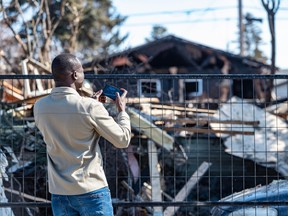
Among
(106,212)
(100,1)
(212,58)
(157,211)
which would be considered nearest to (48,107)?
(106,212)

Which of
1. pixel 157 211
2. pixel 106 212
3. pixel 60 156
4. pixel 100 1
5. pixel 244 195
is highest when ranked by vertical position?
pixel 100 1

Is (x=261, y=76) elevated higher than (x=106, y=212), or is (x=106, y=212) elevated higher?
(x=261, y=76)

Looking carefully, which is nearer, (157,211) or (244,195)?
(244,195)

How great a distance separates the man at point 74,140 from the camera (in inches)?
144

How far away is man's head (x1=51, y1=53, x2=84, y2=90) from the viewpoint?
146 inches

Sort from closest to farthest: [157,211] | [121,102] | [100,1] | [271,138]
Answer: [121,102], [157,211], [271,138], [100,1]

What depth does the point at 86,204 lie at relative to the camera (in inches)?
144

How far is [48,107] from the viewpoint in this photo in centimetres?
373

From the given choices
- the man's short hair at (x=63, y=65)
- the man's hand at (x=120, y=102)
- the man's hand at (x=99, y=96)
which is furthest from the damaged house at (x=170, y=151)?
the man's short hair at (x=63, y=65)

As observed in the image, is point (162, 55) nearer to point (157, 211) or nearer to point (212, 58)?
point (212, 58)

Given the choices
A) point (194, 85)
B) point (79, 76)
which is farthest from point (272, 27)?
point (79, 76)

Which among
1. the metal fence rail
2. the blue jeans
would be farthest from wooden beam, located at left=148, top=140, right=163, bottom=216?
the blue jeans

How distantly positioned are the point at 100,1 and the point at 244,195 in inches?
1217

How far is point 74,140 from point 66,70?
1.51 ft
